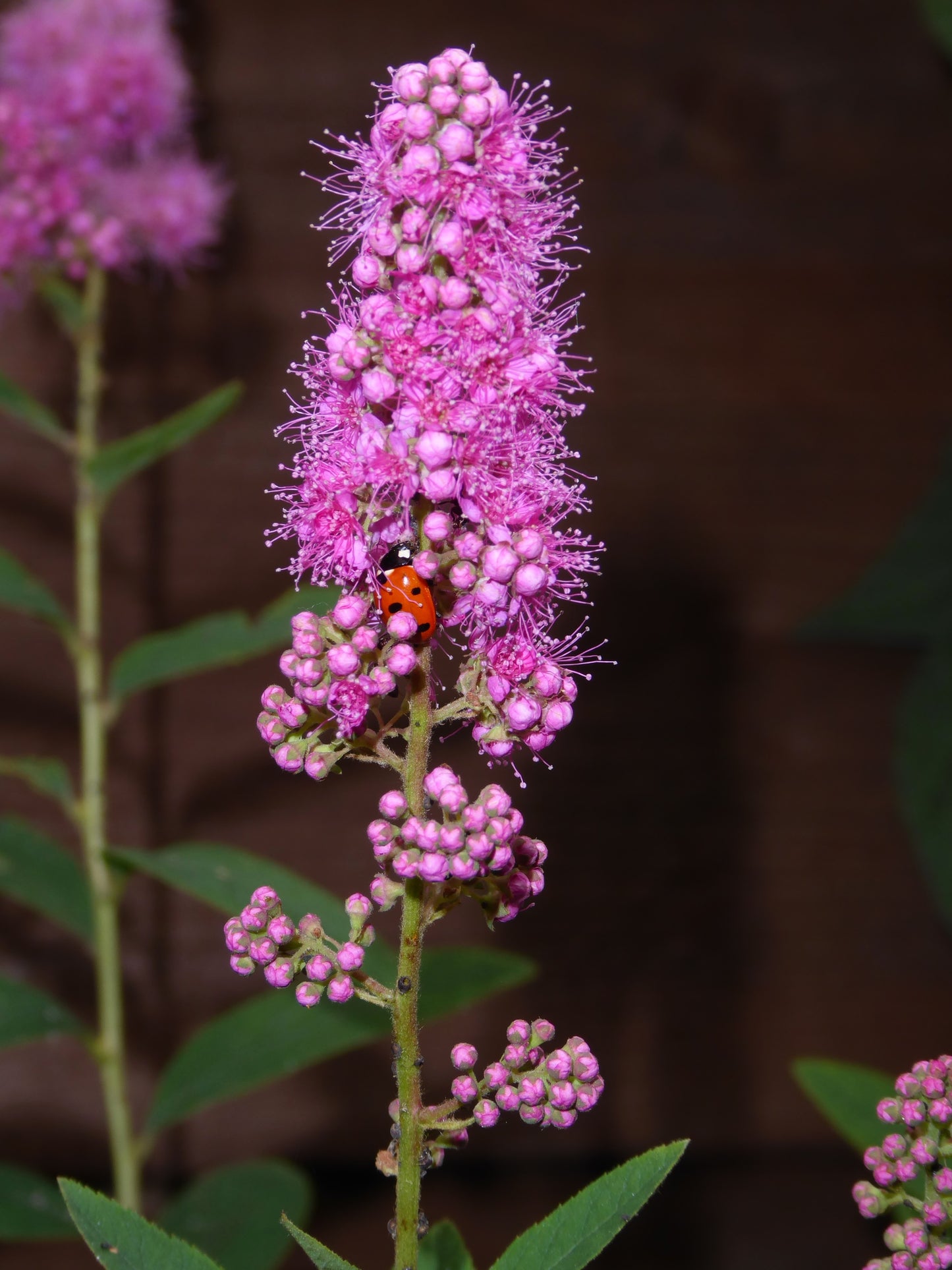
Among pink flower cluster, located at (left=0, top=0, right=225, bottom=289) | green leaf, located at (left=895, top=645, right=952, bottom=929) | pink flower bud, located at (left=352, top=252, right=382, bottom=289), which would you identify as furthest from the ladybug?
green leaf, located at (left=895, top=645, right=952, bottom=929)

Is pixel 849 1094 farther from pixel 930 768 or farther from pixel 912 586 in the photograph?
pixel 912 586

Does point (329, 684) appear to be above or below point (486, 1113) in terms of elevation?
above

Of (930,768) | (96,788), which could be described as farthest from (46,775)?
(930,768)

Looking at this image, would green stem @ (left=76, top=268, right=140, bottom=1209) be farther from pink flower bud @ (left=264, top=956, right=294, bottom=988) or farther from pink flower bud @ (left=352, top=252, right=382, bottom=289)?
pink flower bud @ (left=352, top=252, right=382, bottom=289)

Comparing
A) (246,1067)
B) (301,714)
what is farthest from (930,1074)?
(246,1067)

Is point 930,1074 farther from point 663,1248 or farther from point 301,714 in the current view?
point 663,1248

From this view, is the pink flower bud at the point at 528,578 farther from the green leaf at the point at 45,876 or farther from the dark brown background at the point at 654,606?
the dark brown background at the point at 654,606
